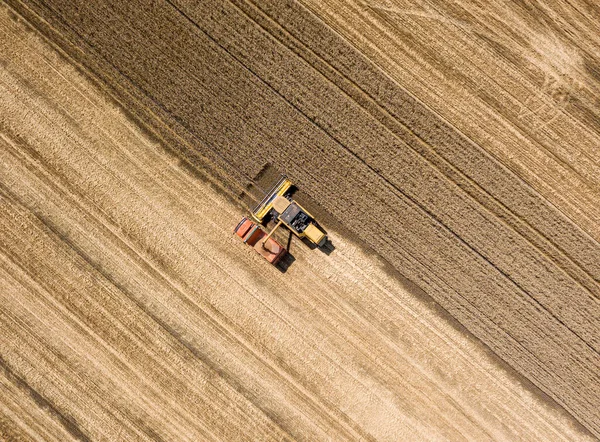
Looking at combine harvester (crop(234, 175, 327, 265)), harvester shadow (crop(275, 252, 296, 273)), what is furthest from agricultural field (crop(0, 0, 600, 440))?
combine harvester (crop(234, 175, 327, 265))

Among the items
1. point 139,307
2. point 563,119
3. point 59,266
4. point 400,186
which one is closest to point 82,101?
point 59,266

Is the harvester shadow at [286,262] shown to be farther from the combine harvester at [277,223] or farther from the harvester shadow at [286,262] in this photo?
the combine harvester at [277,223]


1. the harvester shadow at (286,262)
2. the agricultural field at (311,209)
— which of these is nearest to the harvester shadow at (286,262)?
the harvester shadow at (286,262)

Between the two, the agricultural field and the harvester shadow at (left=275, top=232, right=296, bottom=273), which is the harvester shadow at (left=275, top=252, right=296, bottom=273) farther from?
the agricultural field

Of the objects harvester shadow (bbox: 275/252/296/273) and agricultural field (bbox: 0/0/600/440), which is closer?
agricultural field (bbox: 0/0/600/440)

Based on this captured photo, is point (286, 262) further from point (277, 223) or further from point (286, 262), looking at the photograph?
point (277, 223)

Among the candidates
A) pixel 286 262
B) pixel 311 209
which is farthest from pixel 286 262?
pixel 311 209

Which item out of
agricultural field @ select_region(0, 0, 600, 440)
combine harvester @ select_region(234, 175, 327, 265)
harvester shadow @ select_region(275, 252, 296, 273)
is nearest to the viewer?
combine harvester @ select_region(234, 175, 327, 265)
